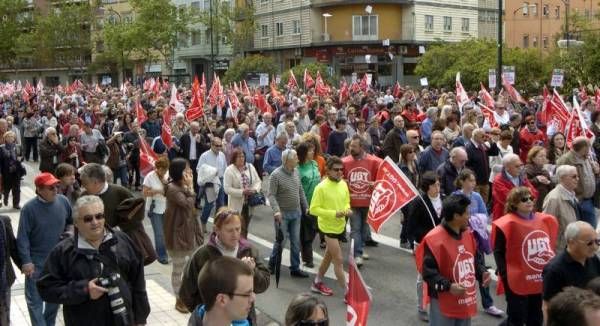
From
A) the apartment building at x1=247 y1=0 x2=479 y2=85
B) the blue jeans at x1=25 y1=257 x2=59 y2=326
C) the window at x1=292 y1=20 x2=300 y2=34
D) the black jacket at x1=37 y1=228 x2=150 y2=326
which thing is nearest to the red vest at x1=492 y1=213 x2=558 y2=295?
the black jacket at x1=37 y1=228 x2=150 y2=326

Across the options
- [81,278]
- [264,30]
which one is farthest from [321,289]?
[264,30]

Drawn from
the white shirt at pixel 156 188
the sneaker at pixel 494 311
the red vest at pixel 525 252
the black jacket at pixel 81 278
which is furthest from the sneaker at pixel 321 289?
the black jacket at pixel 81 278

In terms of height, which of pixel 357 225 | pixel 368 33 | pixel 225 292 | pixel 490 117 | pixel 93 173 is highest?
pixel 368 33

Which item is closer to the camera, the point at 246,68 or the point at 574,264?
the point at 574,264

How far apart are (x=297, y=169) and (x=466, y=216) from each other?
4.38m

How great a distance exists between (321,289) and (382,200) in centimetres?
126

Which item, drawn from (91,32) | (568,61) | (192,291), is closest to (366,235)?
(192,291)

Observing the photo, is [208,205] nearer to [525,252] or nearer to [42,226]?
[42,226]

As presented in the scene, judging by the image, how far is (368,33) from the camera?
59.9 metres

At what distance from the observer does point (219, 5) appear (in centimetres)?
6094

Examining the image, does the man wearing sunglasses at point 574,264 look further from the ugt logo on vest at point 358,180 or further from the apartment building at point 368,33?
the apartment building at point 368,33

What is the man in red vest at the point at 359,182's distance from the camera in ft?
33.3

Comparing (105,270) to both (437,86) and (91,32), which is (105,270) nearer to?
(437,86)

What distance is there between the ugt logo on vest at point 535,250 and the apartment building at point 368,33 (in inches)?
2037
